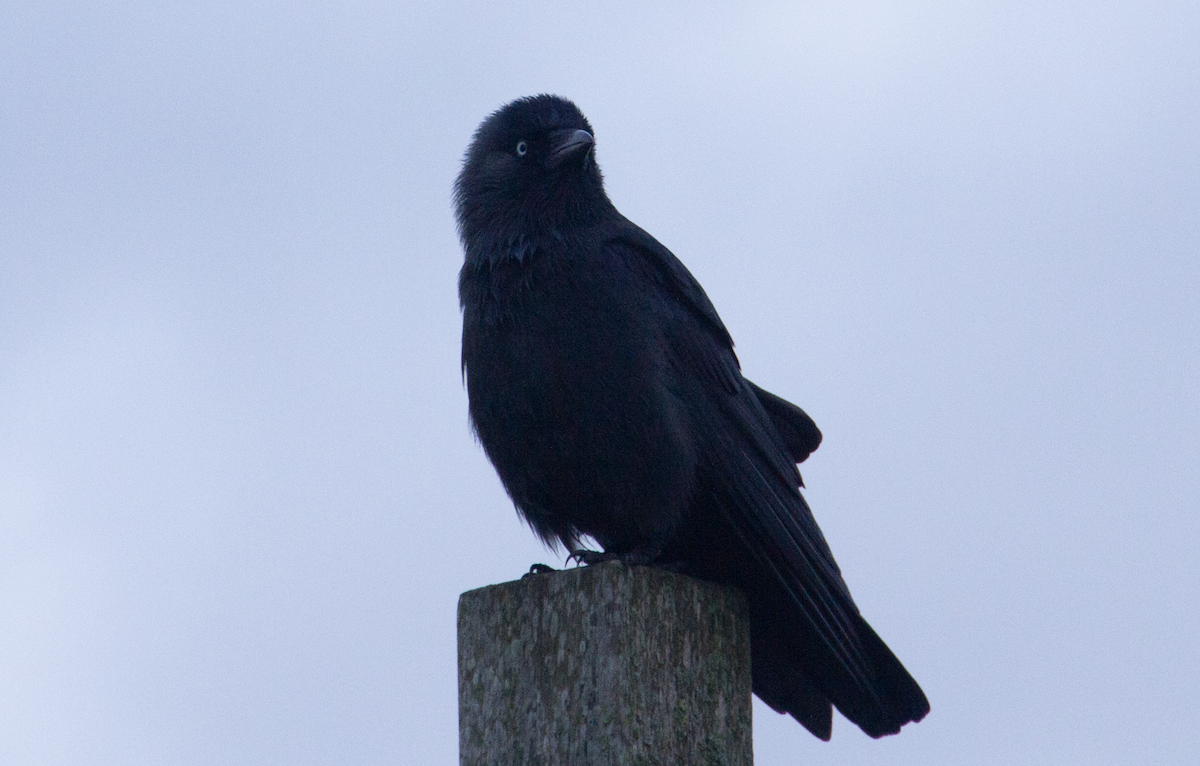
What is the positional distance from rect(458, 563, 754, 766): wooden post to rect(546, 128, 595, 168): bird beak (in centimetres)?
261

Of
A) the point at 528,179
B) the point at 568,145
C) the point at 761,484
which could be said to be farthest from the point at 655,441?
the point at 568,145

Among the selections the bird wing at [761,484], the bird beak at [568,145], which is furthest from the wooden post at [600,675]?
the bird beak at [568,145]

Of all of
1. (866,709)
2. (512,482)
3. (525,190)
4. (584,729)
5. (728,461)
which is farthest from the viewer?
(525,190)

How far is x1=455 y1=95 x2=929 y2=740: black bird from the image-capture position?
13.3ft

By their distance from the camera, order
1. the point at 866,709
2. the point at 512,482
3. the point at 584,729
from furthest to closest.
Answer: the point at 512,482 < the point at 866,709 < the point at 584,729

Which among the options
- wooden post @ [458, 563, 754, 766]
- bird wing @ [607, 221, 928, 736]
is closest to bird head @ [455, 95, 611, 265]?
bird wing @ [607, 221, 928, 736]

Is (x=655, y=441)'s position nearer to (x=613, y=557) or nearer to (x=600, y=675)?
(x=613, y=557)

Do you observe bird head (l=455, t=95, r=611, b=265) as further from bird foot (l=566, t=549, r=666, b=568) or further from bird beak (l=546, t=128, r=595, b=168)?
bird foot (l=566, t=549, r=666, b=568)

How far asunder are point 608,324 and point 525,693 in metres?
1.78

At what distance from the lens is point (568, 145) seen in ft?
17.5

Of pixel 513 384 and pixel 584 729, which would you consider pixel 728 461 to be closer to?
pixel 513 384

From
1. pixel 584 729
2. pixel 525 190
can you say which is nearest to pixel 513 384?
pixel 525 190

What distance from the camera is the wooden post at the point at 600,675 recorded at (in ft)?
8.84

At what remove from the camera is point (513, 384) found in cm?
439
